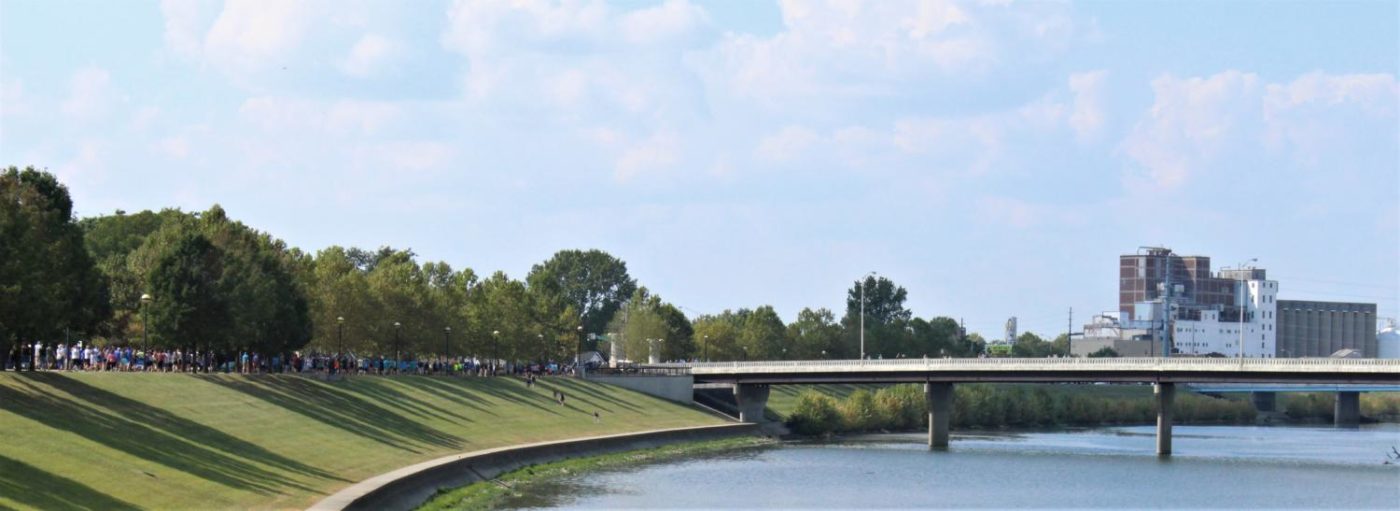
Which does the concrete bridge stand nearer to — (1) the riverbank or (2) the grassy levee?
(1) the riverbank

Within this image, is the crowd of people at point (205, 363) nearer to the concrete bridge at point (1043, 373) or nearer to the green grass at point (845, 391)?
the concrete bridge at point (1043, 373)

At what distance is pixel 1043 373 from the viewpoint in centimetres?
11881

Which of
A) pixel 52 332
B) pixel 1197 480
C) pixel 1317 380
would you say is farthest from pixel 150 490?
pixel 1317 380

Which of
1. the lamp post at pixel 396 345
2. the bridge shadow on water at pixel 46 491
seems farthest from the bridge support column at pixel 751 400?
the bridge shadow on water at pixel 46 491

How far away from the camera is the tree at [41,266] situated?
68.6m

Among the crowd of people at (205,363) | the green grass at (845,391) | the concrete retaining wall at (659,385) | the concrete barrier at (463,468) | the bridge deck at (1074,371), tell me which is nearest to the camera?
the concrete barrier at (463,468)

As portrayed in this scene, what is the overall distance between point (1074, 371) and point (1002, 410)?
4223cm

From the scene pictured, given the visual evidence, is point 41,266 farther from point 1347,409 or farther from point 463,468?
point 1347,409

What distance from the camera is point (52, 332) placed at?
7425 centimetres

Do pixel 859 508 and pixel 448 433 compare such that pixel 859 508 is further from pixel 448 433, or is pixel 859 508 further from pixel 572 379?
pixel 572 379

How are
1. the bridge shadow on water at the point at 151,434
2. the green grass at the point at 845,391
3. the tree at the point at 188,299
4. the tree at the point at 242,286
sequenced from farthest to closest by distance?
the green grass at the point at 845,391, the tree at the point at 242,286, the tree at the point at 188,299, the bridge shadow on water at the point at 151,434

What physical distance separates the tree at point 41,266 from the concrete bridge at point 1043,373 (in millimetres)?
61097

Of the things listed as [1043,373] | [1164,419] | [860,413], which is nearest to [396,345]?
[860,413]

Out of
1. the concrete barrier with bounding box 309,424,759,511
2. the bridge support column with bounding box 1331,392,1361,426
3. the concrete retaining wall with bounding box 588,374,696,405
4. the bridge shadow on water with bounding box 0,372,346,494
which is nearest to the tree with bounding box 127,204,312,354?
the concrete barrier with bounding box 309,424,759,511
